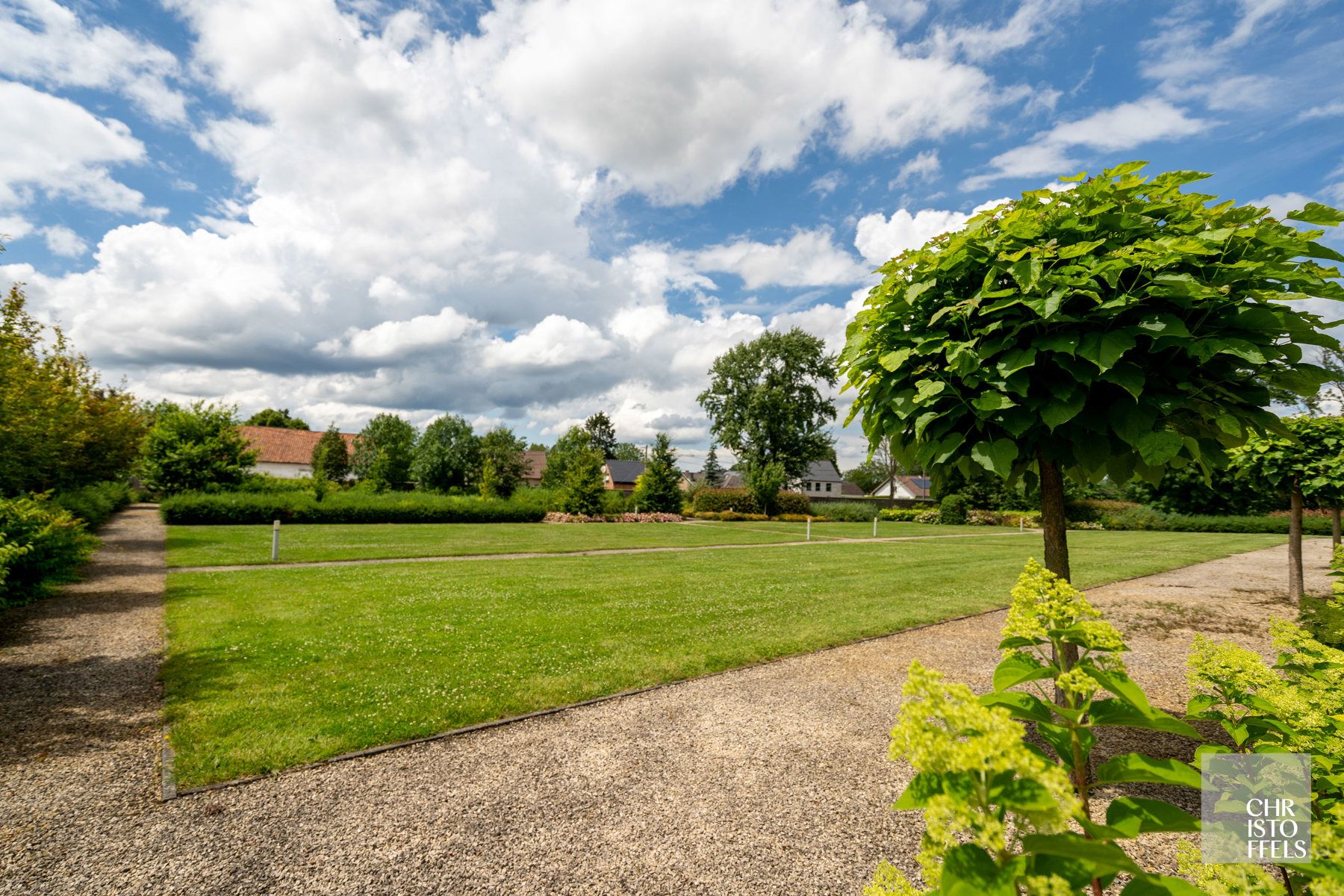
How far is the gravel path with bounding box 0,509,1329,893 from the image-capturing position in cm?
313

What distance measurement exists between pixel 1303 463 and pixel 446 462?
48.6 meters

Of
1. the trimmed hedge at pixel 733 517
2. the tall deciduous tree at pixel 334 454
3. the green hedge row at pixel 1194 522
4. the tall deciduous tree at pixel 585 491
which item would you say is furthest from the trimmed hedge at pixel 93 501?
the green hedge row at pixel 1194 522

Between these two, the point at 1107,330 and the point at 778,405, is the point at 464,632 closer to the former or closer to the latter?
the point at 1107,330

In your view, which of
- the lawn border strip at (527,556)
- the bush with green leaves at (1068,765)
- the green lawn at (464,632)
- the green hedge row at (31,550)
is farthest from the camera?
the lawn border strip at (527,556)

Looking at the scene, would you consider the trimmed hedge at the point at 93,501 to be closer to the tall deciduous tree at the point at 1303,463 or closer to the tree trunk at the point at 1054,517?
the tree trunk at the point at 1054,517

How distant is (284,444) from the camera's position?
6294 centimetres

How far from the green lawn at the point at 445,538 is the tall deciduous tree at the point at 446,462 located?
17.9 meters

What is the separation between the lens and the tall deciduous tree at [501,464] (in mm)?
39156

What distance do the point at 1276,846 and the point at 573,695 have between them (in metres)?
5.14

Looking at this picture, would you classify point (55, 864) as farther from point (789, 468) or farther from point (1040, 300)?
point (789, 468)

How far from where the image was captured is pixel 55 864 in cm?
319

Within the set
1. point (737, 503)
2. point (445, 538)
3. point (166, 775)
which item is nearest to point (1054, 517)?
point (166, 775)

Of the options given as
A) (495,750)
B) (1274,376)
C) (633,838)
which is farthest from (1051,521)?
(495,750)

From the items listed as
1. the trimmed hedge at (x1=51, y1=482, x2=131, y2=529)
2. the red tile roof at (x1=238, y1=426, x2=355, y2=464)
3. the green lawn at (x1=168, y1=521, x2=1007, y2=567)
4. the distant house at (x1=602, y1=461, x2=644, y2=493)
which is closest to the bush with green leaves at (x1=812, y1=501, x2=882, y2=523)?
the green lawn at (x1=168, y1=521, x2=1007, y2=567)
